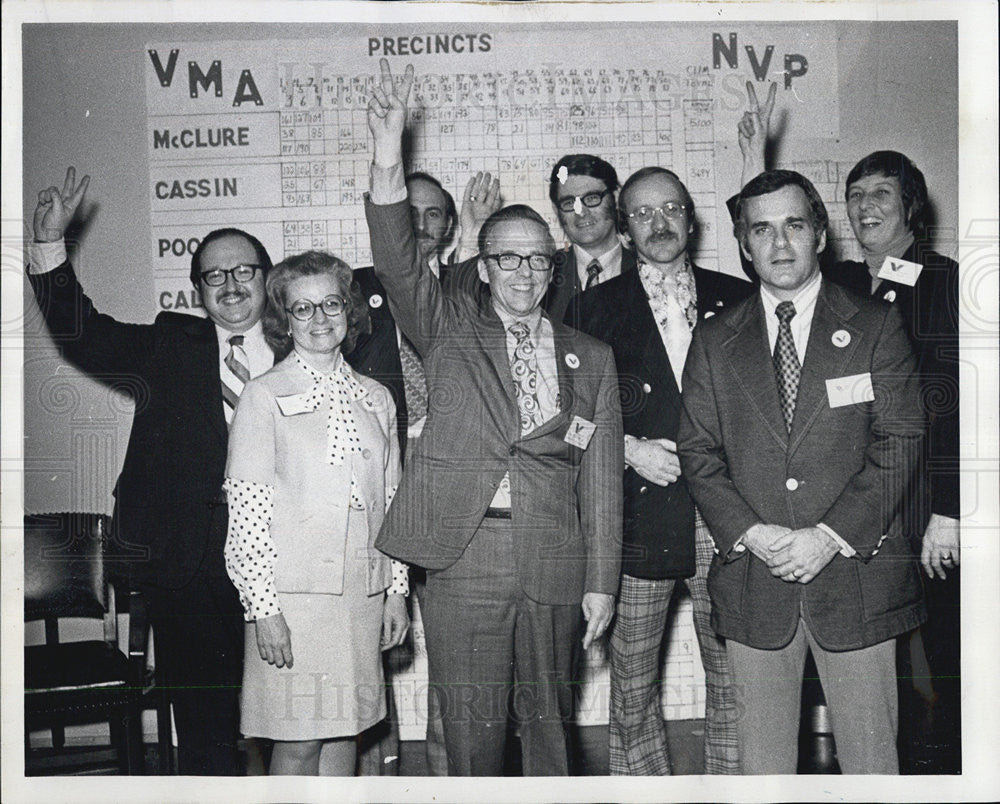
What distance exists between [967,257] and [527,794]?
1.47 m

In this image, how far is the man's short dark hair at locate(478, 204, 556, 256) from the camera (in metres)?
1.91

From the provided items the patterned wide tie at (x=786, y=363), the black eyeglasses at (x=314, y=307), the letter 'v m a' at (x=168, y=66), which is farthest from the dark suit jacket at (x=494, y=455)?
the letter 'v m a' at (x=168, y=66)

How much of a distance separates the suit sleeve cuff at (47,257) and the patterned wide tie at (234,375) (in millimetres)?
422

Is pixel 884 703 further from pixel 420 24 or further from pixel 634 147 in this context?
pixel 420 24

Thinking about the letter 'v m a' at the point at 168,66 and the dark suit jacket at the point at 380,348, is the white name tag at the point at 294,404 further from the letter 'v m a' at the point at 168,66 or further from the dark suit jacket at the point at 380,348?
the letter 'v m a' at the point at 168,66

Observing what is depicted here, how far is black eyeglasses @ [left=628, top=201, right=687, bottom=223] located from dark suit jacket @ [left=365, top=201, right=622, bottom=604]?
0.29 m

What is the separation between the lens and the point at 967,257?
1976 millimetres

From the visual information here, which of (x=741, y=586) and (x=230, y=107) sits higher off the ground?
(x=230, y=107)

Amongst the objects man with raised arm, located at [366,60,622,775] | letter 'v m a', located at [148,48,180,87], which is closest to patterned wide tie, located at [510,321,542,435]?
man with raised arm, located at [366,60,622,775]

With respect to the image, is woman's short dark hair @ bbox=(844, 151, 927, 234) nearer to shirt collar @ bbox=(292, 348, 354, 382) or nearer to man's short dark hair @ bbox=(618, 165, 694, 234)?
man's short dark hair @ bbox=(618, 165, 694, 234)

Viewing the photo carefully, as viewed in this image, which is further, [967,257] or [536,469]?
[967,257]

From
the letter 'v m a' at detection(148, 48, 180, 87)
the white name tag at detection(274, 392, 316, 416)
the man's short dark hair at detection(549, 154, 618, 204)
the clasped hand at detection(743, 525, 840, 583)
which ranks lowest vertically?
the clasped hand at detection(743, 525, 840, 583)

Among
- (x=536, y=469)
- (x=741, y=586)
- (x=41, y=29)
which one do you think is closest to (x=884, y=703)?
(x=741, y=586)

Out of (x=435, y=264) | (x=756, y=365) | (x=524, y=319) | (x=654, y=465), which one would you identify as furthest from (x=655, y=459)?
(x=435, y=264)
